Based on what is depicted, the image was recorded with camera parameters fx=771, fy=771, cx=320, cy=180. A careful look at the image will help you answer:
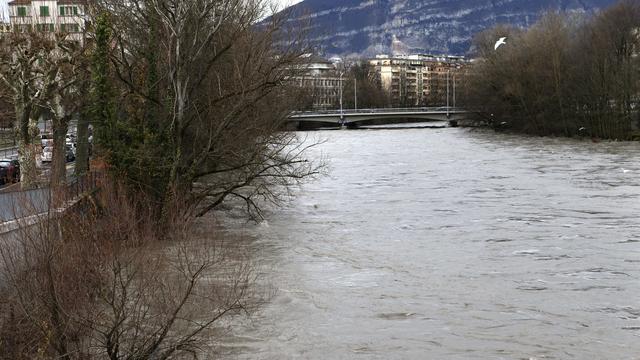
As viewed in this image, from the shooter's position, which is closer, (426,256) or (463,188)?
(426,256)

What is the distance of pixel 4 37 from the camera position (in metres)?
26.5

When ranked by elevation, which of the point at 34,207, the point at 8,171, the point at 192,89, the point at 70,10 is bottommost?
the point at 8,171

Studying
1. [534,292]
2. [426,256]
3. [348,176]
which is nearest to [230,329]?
[534,292]

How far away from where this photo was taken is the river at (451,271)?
37.0 feet

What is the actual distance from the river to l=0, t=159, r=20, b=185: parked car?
13274 millimetres

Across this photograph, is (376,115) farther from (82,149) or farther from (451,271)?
(451,271)

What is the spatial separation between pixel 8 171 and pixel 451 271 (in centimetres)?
2499

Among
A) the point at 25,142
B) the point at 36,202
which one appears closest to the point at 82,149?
the point at 25,142

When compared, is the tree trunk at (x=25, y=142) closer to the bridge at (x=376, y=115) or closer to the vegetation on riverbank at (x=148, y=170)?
the vegetation on riverbank at (x=148, y=170)

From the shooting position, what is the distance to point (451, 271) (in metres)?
15.6

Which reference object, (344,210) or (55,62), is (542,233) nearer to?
(344,210)

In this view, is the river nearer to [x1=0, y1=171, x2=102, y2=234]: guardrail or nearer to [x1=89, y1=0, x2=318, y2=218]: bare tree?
[x1=89, y1=0, x2=318, y2=218]: bare tree

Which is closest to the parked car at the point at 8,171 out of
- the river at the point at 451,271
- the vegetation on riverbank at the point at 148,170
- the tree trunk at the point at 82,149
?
the vegetation on riverbank at the point at 148,170

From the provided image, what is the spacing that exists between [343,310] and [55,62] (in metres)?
18.0
